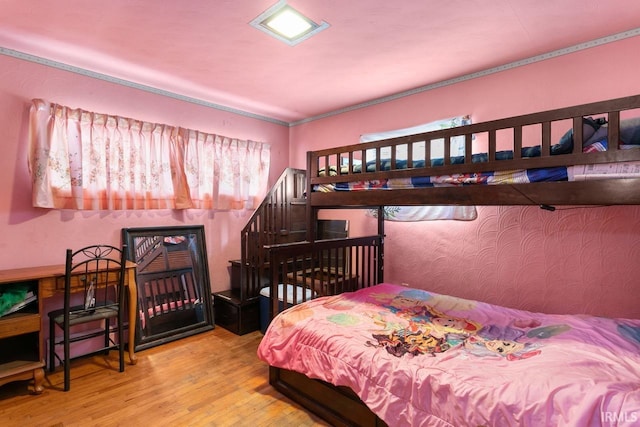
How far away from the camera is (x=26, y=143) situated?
8.41ft

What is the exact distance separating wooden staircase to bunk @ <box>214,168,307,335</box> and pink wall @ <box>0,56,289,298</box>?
48cm

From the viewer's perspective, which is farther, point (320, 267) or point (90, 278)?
point (320, 267)

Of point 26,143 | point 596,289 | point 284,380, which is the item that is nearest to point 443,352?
point 284,380

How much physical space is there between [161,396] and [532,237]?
302cm

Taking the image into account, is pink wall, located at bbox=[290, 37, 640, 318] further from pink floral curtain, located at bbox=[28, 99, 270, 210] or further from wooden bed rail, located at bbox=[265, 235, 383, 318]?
pink floral curtain, located at bbox=[28, 99, 270, 210]

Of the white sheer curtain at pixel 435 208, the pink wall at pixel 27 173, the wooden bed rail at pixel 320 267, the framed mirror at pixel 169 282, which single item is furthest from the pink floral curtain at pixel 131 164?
the white sheer curtain at pixel 435 208

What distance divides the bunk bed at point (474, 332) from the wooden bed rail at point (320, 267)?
30 mm

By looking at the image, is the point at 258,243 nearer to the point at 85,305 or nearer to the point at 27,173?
the point at 85,305

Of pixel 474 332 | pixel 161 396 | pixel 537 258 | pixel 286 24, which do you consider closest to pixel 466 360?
pixel 474 332

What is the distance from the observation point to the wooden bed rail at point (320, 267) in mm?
2363

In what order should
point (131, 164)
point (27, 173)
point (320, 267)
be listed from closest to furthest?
point (27, 173)
point (320, 267)
point (131, 164)

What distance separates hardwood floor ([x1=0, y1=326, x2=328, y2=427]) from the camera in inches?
76.9

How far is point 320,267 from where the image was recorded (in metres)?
2.71

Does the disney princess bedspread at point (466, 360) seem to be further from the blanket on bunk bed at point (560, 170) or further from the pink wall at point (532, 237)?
the blanket on bunk bed at point (560, 170)
